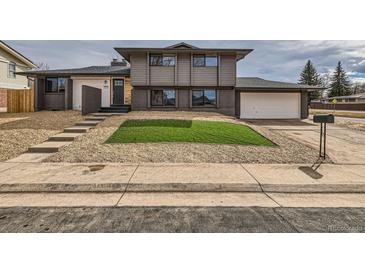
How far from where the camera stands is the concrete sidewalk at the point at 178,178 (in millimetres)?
5535

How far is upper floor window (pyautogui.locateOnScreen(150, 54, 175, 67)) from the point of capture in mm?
18094

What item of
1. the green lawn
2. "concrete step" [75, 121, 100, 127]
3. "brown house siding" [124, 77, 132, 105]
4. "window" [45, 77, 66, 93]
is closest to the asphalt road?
the green lawn

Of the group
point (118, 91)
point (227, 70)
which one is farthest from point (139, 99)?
point (227, 70)

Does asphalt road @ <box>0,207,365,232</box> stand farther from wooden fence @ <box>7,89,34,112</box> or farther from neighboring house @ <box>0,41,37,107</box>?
neighboring house @ <box>0,41,37,107</box>

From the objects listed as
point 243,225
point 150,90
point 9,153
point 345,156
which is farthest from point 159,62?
point 243,225

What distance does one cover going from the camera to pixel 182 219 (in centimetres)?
402

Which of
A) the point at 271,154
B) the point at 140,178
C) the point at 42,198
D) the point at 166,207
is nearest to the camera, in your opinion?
the point at 166,207

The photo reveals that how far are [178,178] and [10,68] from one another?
95.7 feet

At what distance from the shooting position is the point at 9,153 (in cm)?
839

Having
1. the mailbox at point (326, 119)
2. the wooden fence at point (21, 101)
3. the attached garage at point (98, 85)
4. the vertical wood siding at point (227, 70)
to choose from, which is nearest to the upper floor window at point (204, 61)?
the vertical wood siding at point (227, 70)

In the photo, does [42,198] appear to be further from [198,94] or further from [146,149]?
[198,94]

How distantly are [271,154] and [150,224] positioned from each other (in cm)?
585

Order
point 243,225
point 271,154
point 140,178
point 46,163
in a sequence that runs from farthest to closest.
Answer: point 271,154 → point 46,163 → point 140,178 → point 243,225

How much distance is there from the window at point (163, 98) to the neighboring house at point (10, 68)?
16015 mm
